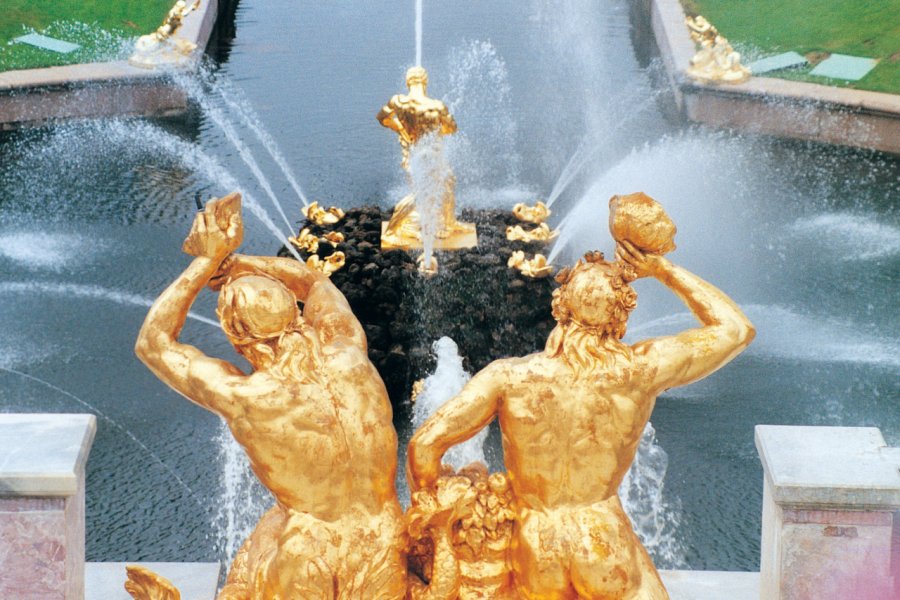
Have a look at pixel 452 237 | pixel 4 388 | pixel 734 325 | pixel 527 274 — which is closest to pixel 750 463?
pixel 527 274

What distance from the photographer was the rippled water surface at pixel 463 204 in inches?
354

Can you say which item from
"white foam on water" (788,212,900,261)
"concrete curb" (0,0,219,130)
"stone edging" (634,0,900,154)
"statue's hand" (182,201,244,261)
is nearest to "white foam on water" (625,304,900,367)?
"white foam on water" (788,212,900,261)

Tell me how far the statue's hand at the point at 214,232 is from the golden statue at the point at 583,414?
0.90 meters

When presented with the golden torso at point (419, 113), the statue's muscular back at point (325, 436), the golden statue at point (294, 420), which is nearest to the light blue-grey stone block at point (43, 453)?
the golden statue at point (294, 420)

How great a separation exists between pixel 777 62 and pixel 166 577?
12258 mm

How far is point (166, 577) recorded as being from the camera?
6277mm

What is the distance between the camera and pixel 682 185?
13.7m

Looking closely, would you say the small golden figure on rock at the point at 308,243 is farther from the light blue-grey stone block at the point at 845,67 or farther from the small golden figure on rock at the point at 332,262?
the light blue-grey stone block at the point at 845,67

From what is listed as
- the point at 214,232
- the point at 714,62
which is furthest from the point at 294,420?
the point at 714,62

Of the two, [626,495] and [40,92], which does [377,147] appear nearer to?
[40,92]

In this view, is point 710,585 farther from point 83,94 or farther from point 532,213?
point 83,94

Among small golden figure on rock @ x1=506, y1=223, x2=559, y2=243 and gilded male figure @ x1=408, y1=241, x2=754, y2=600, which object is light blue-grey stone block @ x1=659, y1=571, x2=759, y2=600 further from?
small golden figure on rock @ x1=506, y1=223, x2=559, y2=243

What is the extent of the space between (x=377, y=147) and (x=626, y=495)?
697 cm

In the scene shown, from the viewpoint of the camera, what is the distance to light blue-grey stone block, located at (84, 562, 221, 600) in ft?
20.4
